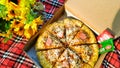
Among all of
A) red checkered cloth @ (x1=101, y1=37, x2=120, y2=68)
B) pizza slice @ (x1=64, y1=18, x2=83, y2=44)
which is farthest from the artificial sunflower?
red checkered cloth @ (x1=101, y1=37, x2=120, y2=68)

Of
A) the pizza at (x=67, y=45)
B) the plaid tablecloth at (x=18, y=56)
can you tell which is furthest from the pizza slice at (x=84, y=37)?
the plaid tablecloth at (x=18, y=56)

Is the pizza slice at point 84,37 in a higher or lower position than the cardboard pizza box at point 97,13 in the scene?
lower

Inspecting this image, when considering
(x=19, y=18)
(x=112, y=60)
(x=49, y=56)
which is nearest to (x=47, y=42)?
(x=49, y=56)

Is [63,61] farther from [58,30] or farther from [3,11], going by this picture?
[3,11]

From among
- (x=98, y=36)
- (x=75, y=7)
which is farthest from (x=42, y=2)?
(x=98, y=36)

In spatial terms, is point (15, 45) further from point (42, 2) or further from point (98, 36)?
point (98, 36)

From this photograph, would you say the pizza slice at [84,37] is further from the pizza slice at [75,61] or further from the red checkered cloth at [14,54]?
the red checkered cloth at [14,54]
